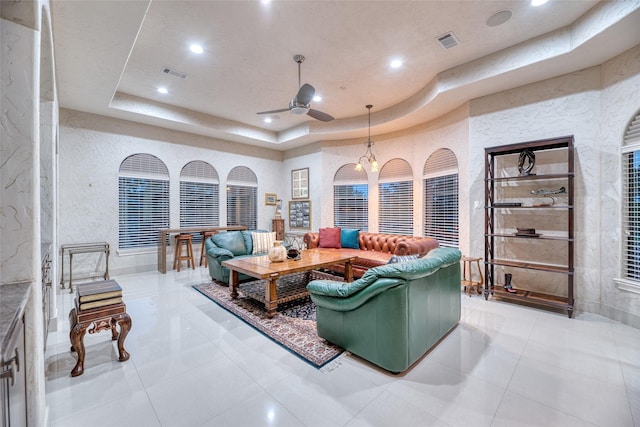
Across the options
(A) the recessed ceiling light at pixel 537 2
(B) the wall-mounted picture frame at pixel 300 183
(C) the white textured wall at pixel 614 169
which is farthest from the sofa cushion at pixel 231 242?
(C) the white textured wall at pixel 614 169

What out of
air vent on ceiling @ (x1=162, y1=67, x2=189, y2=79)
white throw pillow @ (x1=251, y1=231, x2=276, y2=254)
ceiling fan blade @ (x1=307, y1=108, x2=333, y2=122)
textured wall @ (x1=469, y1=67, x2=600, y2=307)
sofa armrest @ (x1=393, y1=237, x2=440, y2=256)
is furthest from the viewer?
white throw pillow @ (x1=251, y1=231, x2=276, y2=254)

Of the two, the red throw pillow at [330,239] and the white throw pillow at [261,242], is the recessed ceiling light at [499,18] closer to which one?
the red throw pillow at [330,239]

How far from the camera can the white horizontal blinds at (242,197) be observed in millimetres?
7490

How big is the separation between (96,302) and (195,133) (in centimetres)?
514

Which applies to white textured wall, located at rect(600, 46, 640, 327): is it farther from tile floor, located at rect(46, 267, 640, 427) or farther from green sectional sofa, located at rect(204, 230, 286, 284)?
green sectional sofa, located at rect(204, 230, 286, 284)

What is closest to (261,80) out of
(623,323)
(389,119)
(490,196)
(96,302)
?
(389,119)

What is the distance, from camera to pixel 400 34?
11.3 feet

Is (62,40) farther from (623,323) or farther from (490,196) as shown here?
(623,323)

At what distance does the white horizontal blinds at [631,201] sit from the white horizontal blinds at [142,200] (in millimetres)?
7970

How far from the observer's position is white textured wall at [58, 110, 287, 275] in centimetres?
515

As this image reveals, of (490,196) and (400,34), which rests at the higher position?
(400,34)

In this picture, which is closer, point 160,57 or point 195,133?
point 160,57

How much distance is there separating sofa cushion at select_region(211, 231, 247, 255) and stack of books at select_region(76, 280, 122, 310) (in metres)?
2.55

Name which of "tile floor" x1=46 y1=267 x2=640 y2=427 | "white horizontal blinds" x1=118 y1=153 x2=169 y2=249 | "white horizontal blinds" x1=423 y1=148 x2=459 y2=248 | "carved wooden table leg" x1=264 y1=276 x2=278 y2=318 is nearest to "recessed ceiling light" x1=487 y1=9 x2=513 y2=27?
"white horizontal blinds" x1=423 y1=148 x2=459 y2=248
